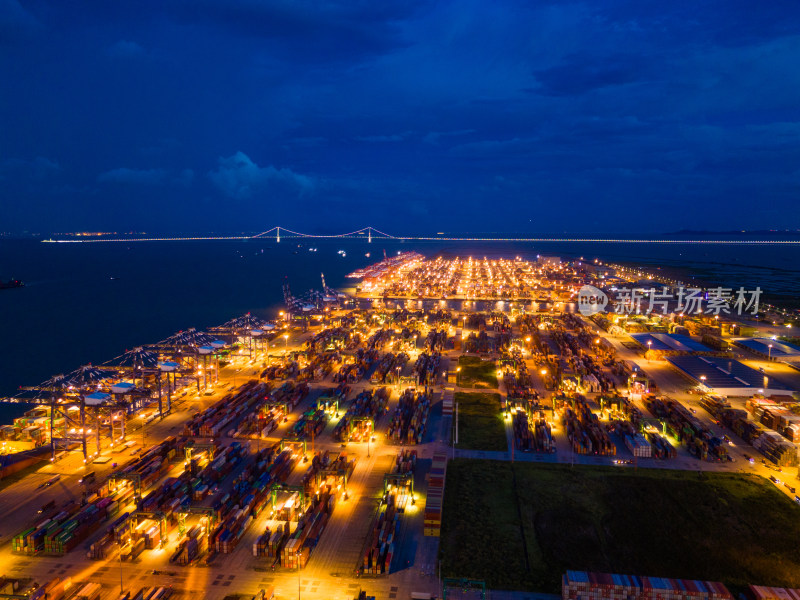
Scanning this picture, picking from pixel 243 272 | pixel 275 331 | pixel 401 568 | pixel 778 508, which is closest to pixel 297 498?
pixel 401 568

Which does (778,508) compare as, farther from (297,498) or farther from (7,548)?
(7,548)

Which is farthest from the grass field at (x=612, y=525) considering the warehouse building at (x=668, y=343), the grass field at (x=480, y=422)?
the warehouse building at (x=668, y=343)

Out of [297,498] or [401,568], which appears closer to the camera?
[401,568]

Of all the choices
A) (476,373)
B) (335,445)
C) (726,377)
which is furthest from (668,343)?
(335,445)

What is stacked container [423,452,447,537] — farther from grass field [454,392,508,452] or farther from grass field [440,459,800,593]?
grass field [454,392,508,452]

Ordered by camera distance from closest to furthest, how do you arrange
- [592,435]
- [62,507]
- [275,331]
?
1. [62,507]
2. [592,435]
3. [275,331]

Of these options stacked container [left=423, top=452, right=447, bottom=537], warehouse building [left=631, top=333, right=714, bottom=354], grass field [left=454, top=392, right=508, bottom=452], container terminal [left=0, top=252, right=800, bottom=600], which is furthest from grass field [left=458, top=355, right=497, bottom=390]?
warehouse building [left=631, top=333, right=714, bottom=354]

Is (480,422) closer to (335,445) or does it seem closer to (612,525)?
(335,445)
